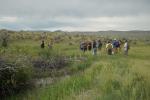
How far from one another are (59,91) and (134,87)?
128 inches

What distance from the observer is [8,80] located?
15484mm

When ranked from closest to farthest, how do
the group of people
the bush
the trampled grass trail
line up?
the trampled grass trail, the bush, the group of people

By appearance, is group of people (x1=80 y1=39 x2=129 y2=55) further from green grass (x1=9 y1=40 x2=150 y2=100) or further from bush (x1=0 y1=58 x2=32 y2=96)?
green grass (x1=9 y1=40 x2=150 y2=100)

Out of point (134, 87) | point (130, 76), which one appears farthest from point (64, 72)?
point (134, 87)

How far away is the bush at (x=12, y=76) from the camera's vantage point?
15602 mm

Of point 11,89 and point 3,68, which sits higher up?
point 3,68

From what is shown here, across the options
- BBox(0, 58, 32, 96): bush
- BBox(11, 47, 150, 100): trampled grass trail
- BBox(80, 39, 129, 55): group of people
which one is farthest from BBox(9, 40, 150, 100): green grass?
BBox(80, 39, 129, 55): group of people

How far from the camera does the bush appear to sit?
15.6 m

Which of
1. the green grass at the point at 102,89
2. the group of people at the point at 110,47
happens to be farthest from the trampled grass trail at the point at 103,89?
the group of people at the point at 110,47

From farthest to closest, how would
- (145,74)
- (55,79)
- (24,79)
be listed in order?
(55,79), (24,79), (145,74)

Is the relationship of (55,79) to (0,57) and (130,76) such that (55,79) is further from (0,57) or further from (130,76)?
(130,76)

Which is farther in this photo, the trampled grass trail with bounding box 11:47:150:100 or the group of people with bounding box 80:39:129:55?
the group of people with bounding box 80:39:129:55

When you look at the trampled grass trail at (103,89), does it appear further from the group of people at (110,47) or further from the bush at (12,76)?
the group of people at (110,47)

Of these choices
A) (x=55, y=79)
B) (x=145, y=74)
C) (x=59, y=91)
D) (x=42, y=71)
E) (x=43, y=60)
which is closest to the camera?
(x=59, y=91)
